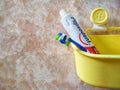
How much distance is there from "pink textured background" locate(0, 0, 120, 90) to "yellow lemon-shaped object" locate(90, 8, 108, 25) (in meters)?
0.04

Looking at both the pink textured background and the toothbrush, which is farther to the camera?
the pink textured background

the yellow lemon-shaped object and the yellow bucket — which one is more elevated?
the yellow lemon-shaped object

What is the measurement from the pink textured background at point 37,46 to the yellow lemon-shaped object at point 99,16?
0.13 feet

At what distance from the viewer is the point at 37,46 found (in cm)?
69

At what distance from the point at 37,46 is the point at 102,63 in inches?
8.2

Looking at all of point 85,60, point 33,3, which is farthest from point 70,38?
point 33,3

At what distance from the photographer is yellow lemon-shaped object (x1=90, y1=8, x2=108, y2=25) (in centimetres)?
61

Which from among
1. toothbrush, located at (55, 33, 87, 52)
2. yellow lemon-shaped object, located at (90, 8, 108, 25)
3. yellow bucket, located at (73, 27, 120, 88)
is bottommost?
yellow bucket, located at (73, 27, 120, 88)

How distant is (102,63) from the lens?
1.86ft

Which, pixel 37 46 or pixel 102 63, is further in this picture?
pixel 37 46

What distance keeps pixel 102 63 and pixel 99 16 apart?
124 millimetres

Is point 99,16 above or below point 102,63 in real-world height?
above

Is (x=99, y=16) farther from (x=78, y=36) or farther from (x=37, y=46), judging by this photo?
(x=37, y=46)

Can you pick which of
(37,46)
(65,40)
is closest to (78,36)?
(65,40)
